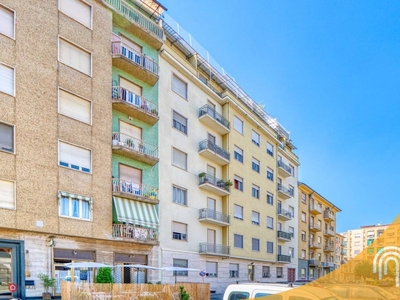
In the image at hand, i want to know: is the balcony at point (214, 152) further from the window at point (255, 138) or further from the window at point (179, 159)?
the window at point (255, 138)

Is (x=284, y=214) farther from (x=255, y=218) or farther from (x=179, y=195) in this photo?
(x=179, y=195)

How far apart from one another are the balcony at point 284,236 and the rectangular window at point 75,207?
24.8m

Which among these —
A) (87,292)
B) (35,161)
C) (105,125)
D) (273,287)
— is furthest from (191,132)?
(273,287)

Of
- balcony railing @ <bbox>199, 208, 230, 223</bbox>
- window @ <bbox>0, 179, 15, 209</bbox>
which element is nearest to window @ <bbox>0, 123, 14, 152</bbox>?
window @ <bbox>0, 179, 15, 209</bbox>

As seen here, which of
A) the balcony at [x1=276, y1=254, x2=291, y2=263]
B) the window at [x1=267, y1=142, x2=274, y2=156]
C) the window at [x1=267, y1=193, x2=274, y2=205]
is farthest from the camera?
the window at [x1=267, y1=142, x2=274, y2=156]

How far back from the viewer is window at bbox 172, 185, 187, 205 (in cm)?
2327

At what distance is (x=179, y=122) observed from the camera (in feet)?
80.8

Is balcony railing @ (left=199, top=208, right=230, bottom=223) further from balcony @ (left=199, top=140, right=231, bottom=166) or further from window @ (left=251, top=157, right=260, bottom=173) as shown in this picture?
window @ (left=251, top=157, right=260, bottom=173)

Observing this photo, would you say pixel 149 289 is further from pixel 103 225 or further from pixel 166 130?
pixel 166 130

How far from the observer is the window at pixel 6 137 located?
14.5 m

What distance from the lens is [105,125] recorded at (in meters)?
18.6

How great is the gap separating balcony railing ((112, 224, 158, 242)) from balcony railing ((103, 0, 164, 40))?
12304 millimetres

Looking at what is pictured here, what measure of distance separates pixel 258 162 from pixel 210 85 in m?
10.0

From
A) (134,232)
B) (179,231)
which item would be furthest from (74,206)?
(179,231)
